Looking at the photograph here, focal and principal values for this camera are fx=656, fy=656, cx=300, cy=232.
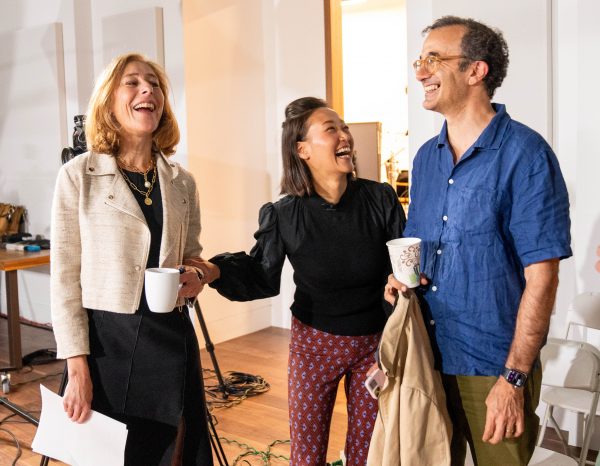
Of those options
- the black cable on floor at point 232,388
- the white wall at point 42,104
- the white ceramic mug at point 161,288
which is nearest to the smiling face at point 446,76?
the white ceramic mug at point 161,288

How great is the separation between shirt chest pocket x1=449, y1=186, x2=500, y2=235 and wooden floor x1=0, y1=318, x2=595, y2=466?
197 cm

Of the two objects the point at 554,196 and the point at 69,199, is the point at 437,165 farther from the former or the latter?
the point at 69,199

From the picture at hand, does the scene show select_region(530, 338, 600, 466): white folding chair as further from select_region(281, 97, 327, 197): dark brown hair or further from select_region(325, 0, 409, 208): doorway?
select_region(325, 0, 409, 208): doorway

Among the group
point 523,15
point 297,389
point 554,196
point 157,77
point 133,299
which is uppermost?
point 523,15

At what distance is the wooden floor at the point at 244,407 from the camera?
3391mm

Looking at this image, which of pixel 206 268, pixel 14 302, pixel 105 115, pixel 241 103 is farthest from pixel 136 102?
pixel 241 103

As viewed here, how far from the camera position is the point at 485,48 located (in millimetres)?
1679

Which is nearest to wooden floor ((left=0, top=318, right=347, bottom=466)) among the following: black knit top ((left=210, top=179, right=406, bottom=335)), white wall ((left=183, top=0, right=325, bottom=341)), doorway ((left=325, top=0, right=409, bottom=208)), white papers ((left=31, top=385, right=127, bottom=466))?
white wall ((left=183, top=0, right=325, bottom=341))

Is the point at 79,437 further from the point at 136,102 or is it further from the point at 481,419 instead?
the point at 481,419

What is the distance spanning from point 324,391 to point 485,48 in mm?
1125

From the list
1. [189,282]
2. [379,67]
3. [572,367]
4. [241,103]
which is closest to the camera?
[189,282]

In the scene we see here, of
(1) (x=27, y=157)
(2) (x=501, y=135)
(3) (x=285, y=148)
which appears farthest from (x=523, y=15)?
(1) (x=27, y=157)

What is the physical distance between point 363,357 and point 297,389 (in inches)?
9.4

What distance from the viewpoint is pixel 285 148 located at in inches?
87.5
